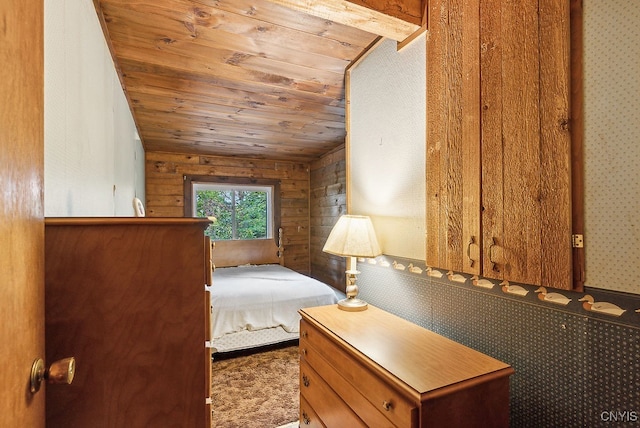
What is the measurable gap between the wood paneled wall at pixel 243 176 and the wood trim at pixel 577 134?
14.4 feet

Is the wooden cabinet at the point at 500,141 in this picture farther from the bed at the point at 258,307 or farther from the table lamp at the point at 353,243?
the bed at the point at 258,307

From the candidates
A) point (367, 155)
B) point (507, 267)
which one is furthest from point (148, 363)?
point (367, 155)

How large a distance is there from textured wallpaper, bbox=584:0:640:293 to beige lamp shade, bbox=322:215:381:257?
0.97 meters

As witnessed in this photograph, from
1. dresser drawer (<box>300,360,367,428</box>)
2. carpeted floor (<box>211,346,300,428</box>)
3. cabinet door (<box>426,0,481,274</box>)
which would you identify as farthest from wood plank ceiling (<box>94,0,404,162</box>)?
carpeted floor (<box>211,346,300,428</box>)

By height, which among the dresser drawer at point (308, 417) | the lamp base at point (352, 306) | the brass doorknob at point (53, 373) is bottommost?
the dresser drawer at point (308, 417)

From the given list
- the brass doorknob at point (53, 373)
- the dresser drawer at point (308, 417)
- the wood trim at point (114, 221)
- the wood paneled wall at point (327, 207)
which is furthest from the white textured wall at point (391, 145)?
the wood paneled wall at point (327, 207)

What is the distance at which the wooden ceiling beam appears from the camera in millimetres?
1540

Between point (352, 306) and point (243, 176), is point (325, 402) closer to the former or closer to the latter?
point (352, 306)

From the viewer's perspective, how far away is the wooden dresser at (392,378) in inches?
39.1

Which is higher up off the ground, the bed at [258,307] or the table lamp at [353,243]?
the table lamp at [353,243]

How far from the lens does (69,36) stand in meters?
1.15

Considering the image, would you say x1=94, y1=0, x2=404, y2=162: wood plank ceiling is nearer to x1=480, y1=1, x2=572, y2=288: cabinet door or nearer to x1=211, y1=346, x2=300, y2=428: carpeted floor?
x1=480, y1=1, x2=572, y2=288: cabinet door

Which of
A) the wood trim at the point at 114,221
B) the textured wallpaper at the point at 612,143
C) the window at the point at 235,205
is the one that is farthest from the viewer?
the window at the point at 235,205

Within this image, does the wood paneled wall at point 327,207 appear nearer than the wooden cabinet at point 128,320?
No
